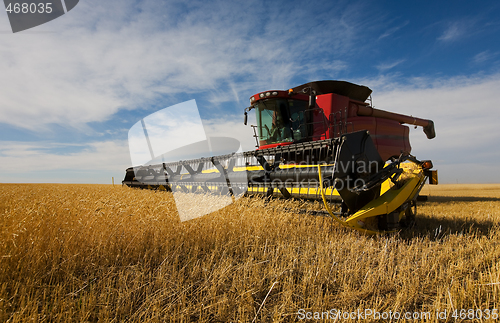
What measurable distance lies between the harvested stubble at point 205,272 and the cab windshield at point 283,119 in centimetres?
315

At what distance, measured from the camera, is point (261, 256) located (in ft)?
7.75

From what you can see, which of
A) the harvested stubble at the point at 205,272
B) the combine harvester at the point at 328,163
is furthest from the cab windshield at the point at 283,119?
the harvested stubble at the point at 205,272

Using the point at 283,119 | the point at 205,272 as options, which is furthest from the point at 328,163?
the point at 283,119

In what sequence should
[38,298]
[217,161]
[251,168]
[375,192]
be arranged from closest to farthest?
[38,298] → [375,192] → [251,168] → [217,161]

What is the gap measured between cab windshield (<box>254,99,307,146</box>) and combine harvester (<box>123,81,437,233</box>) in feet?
0.07

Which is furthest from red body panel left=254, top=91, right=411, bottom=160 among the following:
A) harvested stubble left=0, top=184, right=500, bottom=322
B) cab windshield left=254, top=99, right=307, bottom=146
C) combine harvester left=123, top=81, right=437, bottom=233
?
harvested stubble left=0, top=184, right=500, bottom=322

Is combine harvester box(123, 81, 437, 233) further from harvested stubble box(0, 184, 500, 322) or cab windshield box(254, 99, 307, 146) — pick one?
harvested stubble box(0, 184, 500, 322)

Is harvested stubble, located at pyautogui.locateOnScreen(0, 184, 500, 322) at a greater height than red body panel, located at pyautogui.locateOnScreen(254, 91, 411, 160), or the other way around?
red body panel, located at pyautogui.locateOnScreen(254, 91, 411, 160)

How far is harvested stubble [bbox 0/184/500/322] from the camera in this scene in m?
1.57

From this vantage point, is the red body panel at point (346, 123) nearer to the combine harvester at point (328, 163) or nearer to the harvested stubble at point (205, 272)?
the combine harvester at point (328, 163)

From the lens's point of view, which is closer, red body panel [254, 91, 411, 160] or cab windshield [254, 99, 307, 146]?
red body panel [254, 91, 411, 160]

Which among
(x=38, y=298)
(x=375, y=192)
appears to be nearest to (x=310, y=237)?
(x=375, y=192)

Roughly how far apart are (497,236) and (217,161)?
4.36 metres

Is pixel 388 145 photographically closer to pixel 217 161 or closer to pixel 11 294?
pixel 217 161
